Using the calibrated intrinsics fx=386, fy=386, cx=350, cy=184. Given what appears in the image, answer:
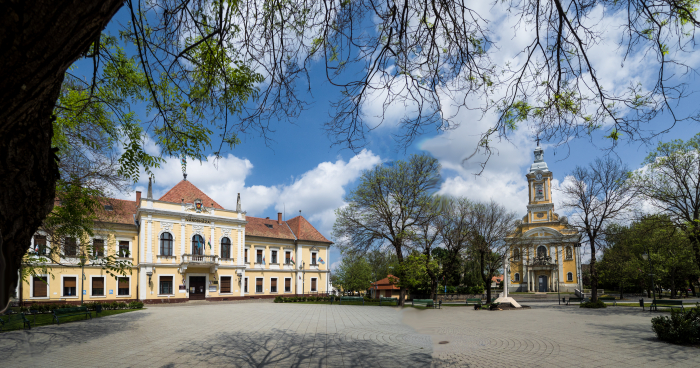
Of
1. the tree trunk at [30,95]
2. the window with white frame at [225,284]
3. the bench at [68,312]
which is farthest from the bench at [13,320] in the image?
the window with white frame at [225,284]

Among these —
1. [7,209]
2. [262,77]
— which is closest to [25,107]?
[7,209]

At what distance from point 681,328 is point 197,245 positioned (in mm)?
36571

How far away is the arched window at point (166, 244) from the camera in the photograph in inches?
1412

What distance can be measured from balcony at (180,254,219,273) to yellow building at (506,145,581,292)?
35167mm

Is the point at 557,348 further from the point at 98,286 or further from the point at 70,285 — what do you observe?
the point at 70,285

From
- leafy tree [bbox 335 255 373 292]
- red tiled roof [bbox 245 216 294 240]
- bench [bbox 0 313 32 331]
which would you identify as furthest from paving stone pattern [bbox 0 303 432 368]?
leafy tree [bbox 335 255 373 292]

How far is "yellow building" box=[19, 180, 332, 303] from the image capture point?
106 feet

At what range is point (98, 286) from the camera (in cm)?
3300

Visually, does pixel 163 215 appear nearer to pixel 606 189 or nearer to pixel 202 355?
pixel 202 355

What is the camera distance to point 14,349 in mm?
10422

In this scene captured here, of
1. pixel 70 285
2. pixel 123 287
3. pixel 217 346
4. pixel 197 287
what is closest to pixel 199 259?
pixel 197 287

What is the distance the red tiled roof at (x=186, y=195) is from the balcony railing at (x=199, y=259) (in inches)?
213

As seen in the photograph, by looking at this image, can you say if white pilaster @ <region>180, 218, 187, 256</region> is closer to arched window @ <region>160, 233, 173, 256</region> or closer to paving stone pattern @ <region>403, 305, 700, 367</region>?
arched window @ <region>160, 233, 173, 256</region>

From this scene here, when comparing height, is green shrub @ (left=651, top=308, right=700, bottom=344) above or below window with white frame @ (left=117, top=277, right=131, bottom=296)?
above
